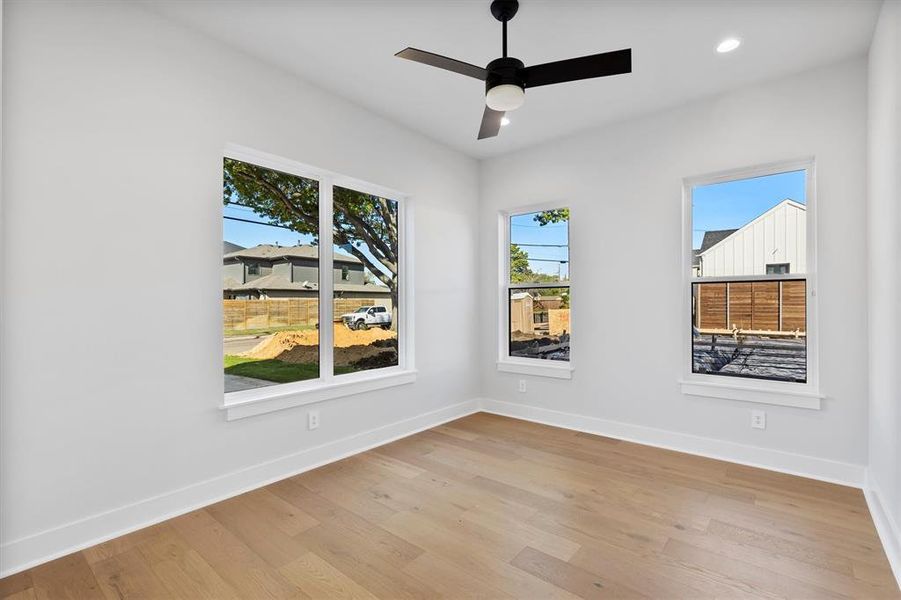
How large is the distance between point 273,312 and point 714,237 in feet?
11.3

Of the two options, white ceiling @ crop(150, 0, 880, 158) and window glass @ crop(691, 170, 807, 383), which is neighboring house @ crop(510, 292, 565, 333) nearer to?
window glass @ crop(691, 170, 807, 383)

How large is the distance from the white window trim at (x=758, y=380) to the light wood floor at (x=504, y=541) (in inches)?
21.2

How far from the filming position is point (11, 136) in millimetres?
2027

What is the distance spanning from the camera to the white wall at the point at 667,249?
293cm

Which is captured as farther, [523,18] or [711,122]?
[711,122]

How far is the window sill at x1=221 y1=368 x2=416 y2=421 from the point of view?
2869 millimetres

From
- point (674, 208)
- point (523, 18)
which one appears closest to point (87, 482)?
point (523, 18)

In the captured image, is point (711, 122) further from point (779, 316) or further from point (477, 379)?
point (477, 379)

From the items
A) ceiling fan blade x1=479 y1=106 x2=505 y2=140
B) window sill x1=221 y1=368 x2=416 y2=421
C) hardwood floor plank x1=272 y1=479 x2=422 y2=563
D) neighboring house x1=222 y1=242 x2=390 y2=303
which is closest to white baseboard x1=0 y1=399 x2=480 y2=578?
hardwood floor plank x1=272 y1=479 x2=422 y2=563

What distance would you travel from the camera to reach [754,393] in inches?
128

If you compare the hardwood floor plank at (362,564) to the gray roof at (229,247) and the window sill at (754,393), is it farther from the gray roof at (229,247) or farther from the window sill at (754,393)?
the window sill at (754,393)

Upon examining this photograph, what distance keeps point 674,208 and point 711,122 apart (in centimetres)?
69

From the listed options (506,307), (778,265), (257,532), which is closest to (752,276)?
(778,265)

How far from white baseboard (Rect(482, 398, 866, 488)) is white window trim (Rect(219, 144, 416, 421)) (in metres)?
1.44
